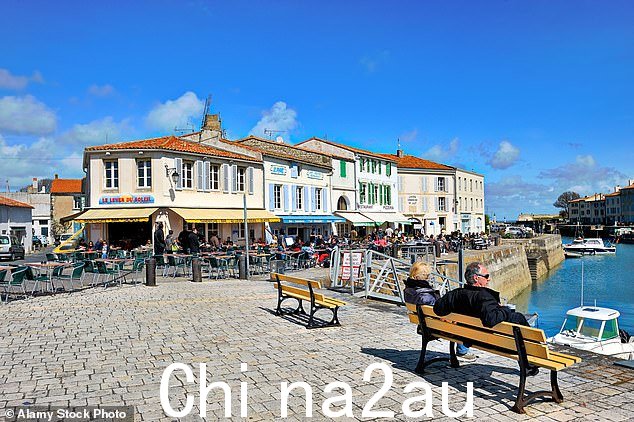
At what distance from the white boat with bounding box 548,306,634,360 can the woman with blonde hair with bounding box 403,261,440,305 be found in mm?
8738

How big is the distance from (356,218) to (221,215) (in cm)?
1277

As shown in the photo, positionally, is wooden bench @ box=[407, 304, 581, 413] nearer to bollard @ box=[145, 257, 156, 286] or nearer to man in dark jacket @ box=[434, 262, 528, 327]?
man in dark jacket @ box=[434, 262, 528, 327]

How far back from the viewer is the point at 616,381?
545 centimetres

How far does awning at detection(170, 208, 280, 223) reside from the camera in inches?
964

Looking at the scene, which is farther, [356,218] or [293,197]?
[356,218]

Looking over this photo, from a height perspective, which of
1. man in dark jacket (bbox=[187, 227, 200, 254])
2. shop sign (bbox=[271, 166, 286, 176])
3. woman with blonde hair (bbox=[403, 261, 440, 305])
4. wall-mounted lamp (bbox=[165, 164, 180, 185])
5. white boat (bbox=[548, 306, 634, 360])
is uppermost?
shop sign (bbox=[271, 166, 286, 176])

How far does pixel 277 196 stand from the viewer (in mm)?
30438

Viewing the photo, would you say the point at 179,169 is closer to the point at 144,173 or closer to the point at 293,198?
the point at 144,173

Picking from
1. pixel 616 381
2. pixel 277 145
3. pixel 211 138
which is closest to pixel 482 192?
pixel 277 145

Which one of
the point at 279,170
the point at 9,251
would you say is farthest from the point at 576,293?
the point at 9,251

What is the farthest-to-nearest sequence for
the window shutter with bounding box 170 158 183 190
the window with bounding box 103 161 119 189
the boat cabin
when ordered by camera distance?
the window shutter with bounding box 170 158 183 190
the window with bounding box 103 161 119 189
the boat cabin

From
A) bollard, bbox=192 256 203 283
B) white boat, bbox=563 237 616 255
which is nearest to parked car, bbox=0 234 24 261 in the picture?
bollard, bbox=192 256 203 283

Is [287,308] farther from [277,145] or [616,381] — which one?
[277,145]

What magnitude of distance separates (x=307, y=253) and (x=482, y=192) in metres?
41.9
